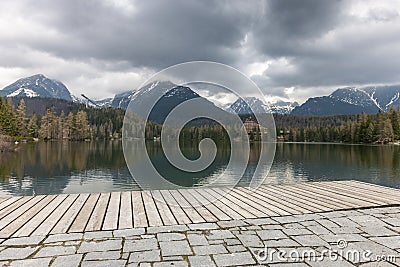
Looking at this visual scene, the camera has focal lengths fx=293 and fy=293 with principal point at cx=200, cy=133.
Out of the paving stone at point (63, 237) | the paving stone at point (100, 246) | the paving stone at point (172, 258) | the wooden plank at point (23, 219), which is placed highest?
the wooden plank at point (23, 219)

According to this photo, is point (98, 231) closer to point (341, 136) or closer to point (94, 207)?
point (94, 207)

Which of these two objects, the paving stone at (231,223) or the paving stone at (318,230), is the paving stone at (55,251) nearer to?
the paving stone at (231,223)

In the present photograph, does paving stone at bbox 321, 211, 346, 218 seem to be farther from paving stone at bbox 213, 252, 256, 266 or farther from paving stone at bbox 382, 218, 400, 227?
paving stone at bbox 213, 252, 256, 266

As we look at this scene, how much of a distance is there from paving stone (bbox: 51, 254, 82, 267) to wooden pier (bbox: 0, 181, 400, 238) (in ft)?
3.10

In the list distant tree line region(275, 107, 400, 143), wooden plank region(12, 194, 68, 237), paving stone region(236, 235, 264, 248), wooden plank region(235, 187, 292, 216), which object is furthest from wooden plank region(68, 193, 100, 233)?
distant tree line region(275, 107, 400, 143)

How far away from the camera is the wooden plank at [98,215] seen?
178 inches

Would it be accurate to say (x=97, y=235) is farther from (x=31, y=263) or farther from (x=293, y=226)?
(x=293, y=226)

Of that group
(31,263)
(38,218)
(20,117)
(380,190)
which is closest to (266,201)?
(380,190)

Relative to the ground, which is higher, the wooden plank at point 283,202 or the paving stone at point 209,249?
the wooden plank at point 283,202

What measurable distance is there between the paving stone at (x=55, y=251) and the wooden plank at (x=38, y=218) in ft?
2.44

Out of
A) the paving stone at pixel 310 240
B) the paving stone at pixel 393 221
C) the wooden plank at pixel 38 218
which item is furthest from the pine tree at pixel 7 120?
the paving stone at pixel 393 221

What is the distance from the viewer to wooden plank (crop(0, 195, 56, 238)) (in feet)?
14.0

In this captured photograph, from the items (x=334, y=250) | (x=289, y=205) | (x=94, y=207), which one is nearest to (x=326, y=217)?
(x=289, y=205)

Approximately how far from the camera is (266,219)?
4.96 metres
